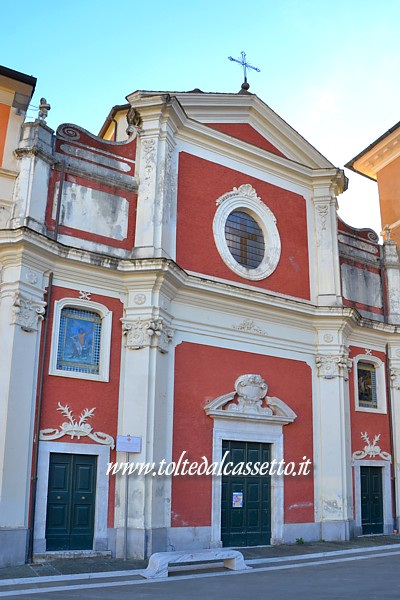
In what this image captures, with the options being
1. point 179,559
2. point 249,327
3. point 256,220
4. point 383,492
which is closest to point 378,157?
point 256,220

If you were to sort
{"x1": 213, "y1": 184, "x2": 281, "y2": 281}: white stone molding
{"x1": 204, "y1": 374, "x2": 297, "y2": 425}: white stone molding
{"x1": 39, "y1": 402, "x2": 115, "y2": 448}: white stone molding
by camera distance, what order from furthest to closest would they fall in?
{"x1": 213, "y1": 184, "x2": 281, "y2": 281}: white stone molding
{"x1": 204, "y1": 374, "x2": 297, "y2": 425}: white stone molding
{"x1": 39, "y1": 402, "x2": 115, "y2": 448}: white stone molding

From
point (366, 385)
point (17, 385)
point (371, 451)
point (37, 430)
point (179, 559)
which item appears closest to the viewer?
point (179, 559)

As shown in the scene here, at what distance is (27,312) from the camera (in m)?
13.1

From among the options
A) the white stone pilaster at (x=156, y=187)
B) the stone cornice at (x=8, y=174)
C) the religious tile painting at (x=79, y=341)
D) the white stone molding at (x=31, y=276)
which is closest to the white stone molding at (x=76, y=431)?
the religious tile painting at (x=79, y=341)

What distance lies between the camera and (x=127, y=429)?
13711mm

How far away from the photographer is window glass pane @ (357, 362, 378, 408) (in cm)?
1873

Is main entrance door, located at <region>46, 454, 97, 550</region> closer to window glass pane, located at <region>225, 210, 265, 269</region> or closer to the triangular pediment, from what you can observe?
window glass pane, located at <region>225, 210, 265, 269</region>

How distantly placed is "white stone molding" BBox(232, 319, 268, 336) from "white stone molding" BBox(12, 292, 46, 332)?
16.7 ft

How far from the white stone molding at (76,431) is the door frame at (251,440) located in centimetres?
284

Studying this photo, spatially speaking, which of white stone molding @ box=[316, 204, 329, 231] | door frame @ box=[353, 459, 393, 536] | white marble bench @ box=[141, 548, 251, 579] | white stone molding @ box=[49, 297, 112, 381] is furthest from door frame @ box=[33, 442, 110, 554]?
white stone molding @ box=[316, 204, 329, 231]

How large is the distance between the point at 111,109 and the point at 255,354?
8659mm

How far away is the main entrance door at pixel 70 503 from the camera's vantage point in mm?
12836

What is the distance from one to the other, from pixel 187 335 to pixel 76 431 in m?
3.60

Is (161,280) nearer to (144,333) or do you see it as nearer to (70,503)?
(144,333)
